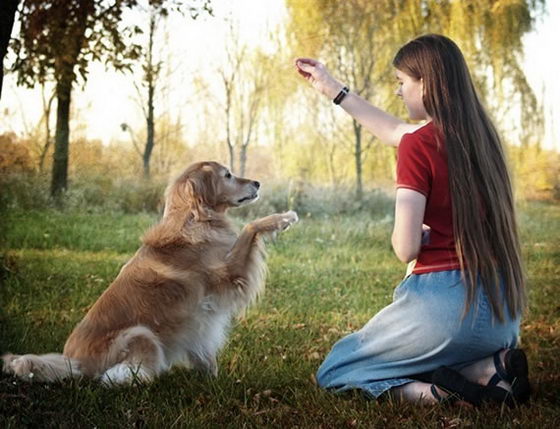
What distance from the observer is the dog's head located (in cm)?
351

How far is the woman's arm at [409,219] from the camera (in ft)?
8.89

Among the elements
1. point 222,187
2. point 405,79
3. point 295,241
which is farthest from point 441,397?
point 295,241

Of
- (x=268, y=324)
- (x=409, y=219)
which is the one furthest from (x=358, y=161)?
(x=409, y=219)

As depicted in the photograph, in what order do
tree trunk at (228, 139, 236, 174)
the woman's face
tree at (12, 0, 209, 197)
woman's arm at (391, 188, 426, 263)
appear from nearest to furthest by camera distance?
woman's arm at (391, 188, 426, 263), the woman's face, tree at (12, 0, 209, 197), tree trunk at (228, 139, 236, 174)

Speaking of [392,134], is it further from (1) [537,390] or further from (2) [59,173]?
(2) [59,173]

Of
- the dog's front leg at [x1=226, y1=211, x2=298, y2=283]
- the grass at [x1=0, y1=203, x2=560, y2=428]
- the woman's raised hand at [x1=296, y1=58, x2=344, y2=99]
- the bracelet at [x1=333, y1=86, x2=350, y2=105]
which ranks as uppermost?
the woman's raised hand at [x1=296, y1=58, x2=344, y2=99]

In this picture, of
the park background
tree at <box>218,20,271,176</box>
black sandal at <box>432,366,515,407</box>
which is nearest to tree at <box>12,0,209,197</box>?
the park background

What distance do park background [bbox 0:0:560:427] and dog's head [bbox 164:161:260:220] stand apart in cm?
121

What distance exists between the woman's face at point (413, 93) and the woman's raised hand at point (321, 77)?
60 cm

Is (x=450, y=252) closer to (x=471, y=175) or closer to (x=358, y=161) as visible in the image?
(x=471, y=175)

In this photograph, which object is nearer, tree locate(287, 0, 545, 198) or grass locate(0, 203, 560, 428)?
grass locate(0, 203, 560, 428)

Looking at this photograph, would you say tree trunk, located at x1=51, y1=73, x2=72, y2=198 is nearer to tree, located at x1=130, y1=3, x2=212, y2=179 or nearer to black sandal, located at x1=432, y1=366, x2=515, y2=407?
tree, located at x1=130, y1=3, x2=212, y2=179

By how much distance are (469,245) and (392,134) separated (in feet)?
2.91

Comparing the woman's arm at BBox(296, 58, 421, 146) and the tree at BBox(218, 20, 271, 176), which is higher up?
the tree at BBox(218, 20, 271, 176)
